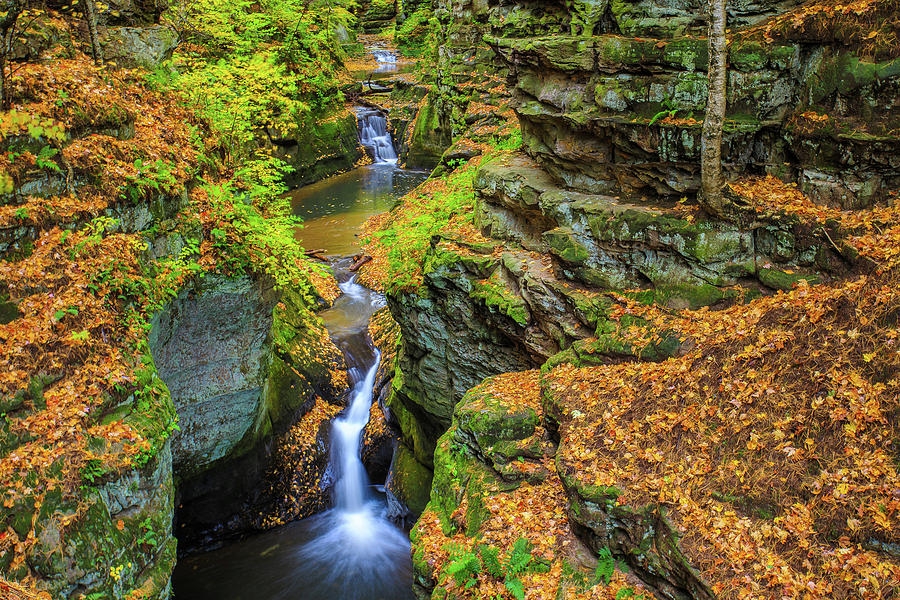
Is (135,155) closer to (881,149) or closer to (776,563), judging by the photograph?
(776,563)

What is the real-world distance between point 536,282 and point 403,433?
18.0ft

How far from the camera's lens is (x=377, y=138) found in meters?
30.9

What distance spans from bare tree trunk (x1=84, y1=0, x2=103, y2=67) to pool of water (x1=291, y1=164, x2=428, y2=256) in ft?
31.3

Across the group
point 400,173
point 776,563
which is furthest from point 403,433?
point 400,173

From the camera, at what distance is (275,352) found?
1323 cm

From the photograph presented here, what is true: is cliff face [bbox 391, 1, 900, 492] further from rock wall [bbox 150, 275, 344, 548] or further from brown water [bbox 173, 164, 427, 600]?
rock wall [bbox 150, 275, 344, 548]

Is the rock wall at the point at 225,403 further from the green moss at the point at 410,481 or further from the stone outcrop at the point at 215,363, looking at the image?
the green moss at the point at 410,481

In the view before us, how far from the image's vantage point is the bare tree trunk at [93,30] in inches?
361

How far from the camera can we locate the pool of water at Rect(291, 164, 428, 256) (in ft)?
66.7

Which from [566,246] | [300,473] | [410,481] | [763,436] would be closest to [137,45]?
[566,246]

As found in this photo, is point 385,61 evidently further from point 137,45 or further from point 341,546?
point 341,546

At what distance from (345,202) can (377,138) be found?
8.31m

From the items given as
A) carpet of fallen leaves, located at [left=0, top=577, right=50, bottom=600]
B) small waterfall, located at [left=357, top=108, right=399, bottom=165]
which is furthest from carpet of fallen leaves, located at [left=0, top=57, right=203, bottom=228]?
small waterfall, located at [left=357, top=108, right=399, bottom=165]

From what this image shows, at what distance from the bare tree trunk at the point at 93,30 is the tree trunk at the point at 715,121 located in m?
9.93
